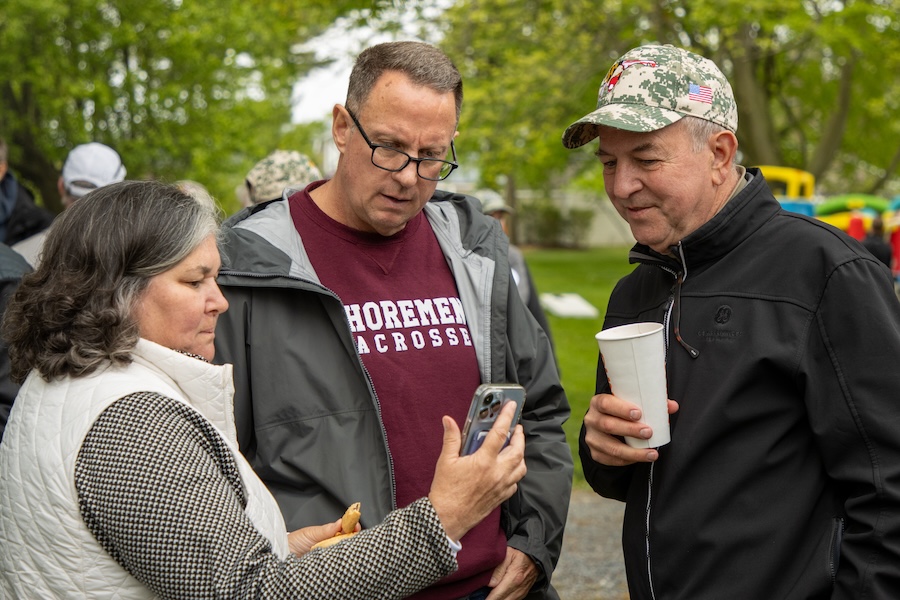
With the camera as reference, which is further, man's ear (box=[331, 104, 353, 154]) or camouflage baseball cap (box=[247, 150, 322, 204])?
camouflage baseball cap (box=[247, 150, 322, 204])

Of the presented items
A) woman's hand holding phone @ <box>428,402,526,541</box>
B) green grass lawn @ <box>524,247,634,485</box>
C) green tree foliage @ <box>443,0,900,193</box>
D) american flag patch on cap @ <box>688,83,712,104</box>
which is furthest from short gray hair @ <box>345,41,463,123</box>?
green tree foliage @ <box>443,0,900,193</box>

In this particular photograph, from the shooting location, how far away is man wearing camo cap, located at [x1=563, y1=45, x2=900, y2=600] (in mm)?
1938

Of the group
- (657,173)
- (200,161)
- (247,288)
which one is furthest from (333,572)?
(200,161)

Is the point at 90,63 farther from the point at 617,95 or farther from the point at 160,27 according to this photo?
the point at 617,95

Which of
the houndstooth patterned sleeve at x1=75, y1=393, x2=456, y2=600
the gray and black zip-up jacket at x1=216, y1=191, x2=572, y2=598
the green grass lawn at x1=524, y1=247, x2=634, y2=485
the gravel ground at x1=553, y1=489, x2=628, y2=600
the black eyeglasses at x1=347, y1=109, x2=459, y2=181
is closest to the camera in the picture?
the houndstooth patterned sleeve at x1=75, y1=393, x2=456, y2=600

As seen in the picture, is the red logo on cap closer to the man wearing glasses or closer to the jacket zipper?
the man wearing glasses

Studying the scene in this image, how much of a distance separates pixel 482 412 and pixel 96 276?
870 millimetres

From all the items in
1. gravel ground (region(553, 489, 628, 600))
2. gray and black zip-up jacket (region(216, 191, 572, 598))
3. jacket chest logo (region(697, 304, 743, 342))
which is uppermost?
jacket chest logo (region(697, 304, 743, 342))

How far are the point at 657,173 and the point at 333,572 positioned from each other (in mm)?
1213

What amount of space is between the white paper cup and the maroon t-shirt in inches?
25.1

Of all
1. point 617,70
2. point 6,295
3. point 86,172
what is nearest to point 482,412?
point 617,70

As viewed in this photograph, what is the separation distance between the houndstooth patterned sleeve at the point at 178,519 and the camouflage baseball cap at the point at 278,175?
3198mm

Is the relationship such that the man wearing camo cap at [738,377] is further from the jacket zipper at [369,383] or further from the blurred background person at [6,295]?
the blurred background person at [6,295]

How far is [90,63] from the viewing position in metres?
13.2
